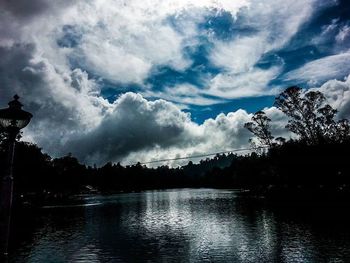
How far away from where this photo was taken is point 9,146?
8.31m

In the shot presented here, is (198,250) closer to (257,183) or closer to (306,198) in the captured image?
(306,198)

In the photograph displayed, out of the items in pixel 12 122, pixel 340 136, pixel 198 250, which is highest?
pixel 340 136

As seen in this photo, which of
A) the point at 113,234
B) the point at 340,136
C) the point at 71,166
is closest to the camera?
the point at 113,234

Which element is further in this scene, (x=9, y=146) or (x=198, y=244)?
(x=198, y=244)

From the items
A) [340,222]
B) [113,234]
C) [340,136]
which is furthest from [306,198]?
[113,234]

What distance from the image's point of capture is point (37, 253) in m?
17.4

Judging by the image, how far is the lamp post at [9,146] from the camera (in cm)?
771

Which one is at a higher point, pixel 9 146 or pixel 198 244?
pixel 9 146

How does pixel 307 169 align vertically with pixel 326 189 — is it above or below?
above

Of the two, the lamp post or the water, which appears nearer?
the lamp post

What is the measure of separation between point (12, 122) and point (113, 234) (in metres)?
17.2

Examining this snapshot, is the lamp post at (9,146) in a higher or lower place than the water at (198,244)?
higher

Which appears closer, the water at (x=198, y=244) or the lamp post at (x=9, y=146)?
the lamp post at (x=9, y=146)

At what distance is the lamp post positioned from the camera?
304 inches
